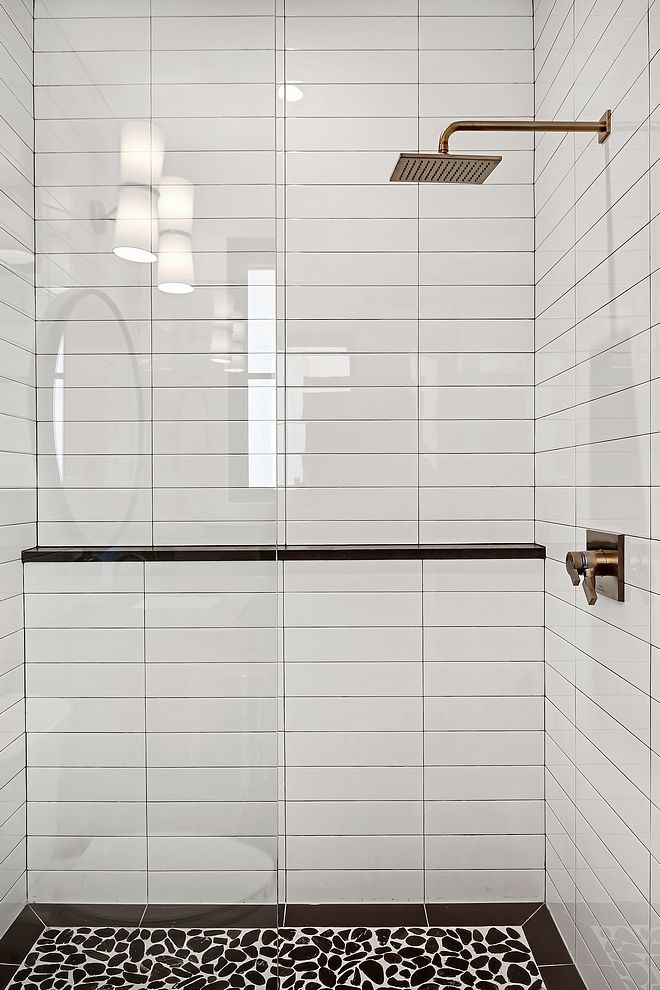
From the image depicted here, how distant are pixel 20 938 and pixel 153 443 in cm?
66

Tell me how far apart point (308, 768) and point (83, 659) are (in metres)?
1.22

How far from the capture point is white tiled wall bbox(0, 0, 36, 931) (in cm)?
91

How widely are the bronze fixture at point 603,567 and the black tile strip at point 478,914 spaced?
1.06 meters

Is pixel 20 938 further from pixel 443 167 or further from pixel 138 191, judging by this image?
pixel 443 167

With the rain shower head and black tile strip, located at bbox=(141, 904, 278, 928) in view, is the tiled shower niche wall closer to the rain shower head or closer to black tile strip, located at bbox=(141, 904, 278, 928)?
black tile strip, located at bbox=(141, 904, 278, 928)

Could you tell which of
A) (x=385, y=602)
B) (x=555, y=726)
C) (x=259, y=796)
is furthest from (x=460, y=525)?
(x=259, y=796)

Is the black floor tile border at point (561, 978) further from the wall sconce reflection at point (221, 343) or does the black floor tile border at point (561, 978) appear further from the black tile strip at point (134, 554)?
the wall sconce reflection at point (221, 343)

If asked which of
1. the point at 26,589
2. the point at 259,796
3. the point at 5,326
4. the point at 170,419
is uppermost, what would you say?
the point at 5,326

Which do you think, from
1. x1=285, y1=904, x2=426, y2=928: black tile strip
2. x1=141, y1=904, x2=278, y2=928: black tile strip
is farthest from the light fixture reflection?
x1=285, y1=904, x2=426, y2=928: black tile strip

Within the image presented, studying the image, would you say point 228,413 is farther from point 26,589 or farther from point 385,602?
point 385,602

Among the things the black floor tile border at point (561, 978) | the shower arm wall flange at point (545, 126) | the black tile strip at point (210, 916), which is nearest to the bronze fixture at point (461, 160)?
the shower arm wall flange at point (545, 126)

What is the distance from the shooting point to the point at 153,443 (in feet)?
3.36

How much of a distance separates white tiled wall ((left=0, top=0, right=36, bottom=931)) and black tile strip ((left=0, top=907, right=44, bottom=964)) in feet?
0.05

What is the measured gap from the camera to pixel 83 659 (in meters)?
1.01
